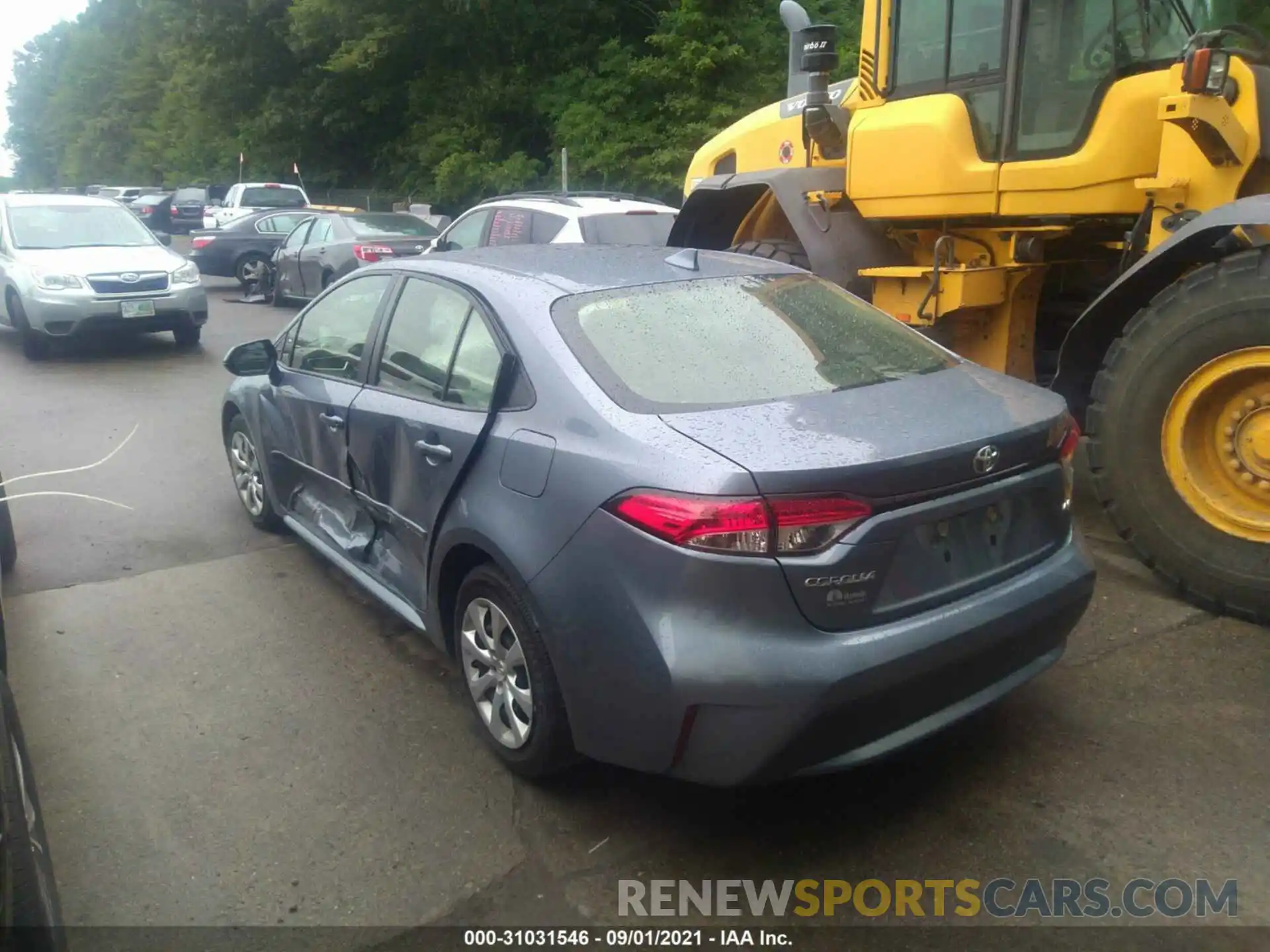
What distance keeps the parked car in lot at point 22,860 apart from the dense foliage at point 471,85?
17.4 m

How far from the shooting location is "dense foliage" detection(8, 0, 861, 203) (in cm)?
2166

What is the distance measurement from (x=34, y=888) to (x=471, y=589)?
1551mm

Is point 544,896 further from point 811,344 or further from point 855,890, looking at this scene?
point 811,344

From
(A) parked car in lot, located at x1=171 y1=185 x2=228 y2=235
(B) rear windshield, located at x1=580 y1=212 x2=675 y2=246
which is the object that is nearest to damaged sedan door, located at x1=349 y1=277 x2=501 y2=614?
(B) rear windshield, located at x1=580 y1=212 x2=675 y2=246

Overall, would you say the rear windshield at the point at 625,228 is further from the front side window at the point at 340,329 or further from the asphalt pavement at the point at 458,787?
the asphalt pavement at the point at 458,787

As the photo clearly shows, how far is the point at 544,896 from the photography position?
9.71 feet

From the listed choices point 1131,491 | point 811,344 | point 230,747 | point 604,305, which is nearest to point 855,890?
point 811,344

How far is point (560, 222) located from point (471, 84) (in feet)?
64.7

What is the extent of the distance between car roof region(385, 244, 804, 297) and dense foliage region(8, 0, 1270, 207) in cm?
1484

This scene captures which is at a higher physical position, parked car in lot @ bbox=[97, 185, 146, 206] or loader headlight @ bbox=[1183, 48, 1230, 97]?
loader headlight @ bbox=[1183, 48, 1230, 97]

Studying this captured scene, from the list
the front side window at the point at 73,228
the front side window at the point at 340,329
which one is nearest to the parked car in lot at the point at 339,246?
the front side window at the point at 73,228

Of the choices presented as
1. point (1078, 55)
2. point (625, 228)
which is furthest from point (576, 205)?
point (1078, 55)

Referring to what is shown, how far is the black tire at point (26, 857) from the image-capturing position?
210 centimetres
